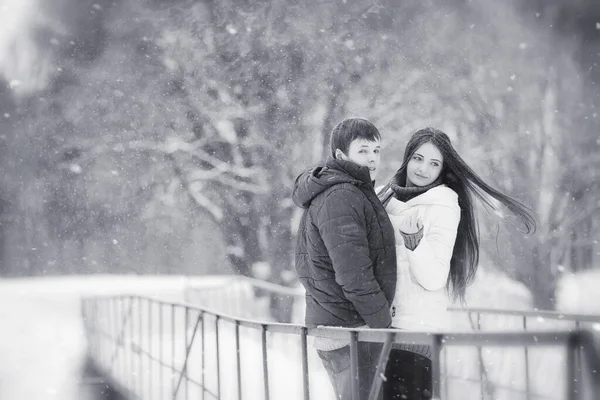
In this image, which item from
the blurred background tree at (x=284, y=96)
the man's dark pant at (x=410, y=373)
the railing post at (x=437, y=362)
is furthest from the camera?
the blurred background tree at (x=284, y=96)

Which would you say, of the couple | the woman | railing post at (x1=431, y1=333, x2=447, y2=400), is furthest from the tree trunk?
railing post at (x1=431, y1=333, x2=447, y2=400)

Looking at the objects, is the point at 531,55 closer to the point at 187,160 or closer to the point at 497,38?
the point at 497,38

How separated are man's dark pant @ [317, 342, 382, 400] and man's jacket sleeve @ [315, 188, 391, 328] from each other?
112mm

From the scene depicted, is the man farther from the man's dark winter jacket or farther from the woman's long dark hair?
the woman's long dark hair

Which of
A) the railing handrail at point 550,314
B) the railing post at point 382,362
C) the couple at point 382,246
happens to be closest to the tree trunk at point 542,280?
the railing handrail at point 550,314

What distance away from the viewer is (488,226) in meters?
14.3

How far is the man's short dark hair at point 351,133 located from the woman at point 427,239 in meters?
0.20

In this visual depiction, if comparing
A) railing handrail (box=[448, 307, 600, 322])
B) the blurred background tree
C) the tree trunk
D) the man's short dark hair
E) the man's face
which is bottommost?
the tree trunk

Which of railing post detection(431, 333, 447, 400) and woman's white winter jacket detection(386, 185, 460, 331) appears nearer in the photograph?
railing post detection(431, 333, 447, 400)

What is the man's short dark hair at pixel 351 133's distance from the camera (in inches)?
135

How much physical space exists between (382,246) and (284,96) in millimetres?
11732

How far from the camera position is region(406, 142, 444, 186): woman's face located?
11.4ft

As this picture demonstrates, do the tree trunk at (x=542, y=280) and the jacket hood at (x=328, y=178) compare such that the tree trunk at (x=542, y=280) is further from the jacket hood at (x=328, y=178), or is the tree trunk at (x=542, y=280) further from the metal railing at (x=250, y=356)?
the jacket hood at (x=328, y=178)

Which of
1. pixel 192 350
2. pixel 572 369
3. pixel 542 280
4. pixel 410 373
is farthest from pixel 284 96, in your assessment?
pixel 572 369
